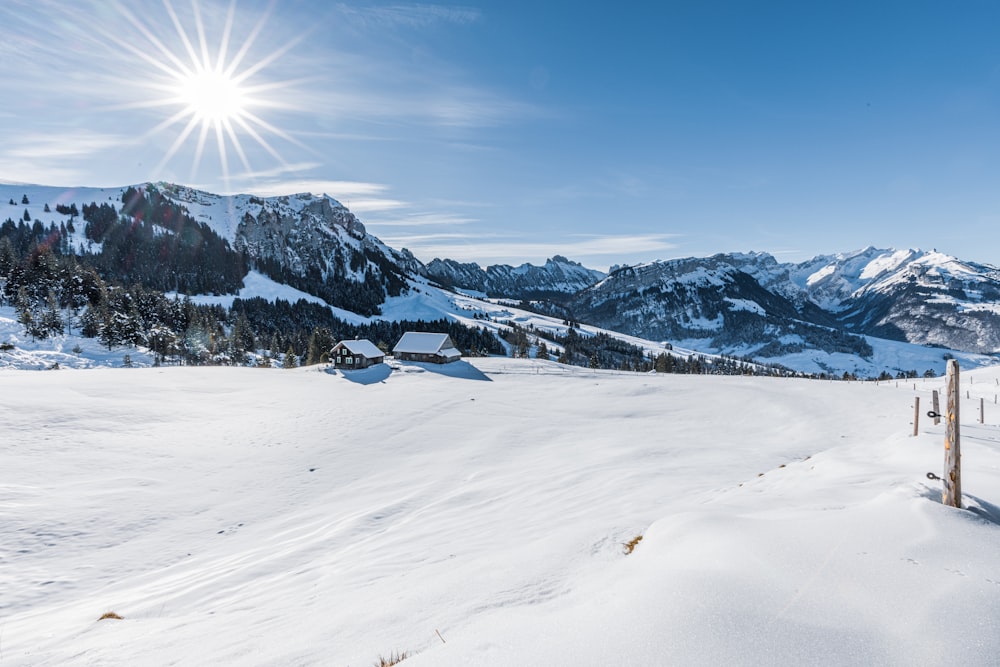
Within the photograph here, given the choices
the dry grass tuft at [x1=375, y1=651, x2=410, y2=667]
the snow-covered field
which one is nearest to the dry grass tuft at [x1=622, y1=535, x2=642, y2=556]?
the snow-covered field

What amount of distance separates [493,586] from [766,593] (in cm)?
457

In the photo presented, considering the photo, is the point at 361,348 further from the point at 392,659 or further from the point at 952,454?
the point at 952,454

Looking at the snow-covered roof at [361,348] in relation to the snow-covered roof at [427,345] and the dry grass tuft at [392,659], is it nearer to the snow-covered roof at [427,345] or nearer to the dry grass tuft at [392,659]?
the snow-covered roof at [427,345]

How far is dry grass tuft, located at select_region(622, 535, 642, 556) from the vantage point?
8.35 m

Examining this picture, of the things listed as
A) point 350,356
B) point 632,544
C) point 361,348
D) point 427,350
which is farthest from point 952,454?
point 427,350

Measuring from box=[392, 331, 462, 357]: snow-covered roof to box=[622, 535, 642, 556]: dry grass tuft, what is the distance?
218ft

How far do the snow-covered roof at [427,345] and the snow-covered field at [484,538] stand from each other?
38.4 m

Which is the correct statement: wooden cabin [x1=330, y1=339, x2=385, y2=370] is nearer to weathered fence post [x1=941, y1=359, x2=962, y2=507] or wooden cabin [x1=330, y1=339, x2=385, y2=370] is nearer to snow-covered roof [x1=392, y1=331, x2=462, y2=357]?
snow-covered roof [x1=392, y1=331, x2=462, y2=357]

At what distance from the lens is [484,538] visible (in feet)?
38.9

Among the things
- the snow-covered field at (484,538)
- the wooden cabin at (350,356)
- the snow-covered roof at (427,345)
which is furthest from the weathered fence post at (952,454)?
the snow-covered roof at (427,345)

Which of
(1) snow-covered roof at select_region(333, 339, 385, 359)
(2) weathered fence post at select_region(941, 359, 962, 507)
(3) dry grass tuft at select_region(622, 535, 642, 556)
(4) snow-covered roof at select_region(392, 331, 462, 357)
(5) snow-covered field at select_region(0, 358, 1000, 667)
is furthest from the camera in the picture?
(4) snow-covered roof at select_region(392, 331, 462, 357)

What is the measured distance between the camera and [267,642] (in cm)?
721

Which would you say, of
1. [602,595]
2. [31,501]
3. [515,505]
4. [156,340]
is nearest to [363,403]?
[31,501]

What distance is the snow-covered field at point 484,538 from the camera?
441 cm
